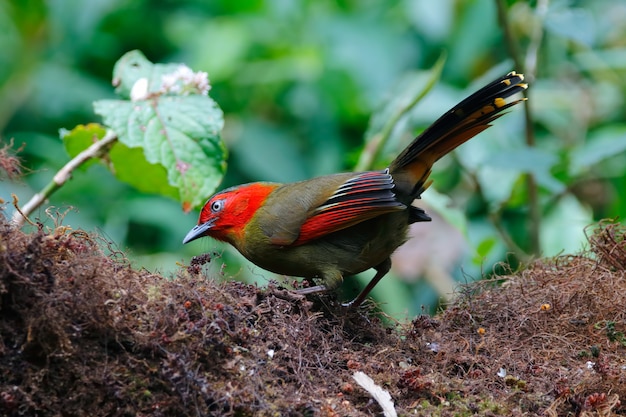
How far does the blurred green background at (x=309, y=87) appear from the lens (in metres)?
6.78

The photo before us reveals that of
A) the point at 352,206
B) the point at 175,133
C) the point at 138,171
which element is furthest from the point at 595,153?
the point at 138,171

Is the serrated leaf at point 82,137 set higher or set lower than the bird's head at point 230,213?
higher

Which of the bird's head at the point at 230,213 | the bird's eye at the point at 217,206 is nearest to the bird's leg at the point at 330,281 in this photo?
the bird's head at the point at 230,213

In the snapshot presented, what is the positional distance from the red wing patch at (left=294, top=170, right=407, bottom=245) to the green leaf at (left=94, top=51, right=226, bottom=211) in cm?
52

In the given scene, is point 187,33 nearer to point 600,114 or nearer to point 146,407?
point 600,114

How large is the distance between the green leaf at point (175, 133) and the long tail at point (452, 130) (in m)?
0.96

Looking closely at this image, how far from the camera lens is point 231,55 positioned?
7742 mm

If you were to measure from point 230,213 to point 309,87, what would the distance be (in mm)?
3746

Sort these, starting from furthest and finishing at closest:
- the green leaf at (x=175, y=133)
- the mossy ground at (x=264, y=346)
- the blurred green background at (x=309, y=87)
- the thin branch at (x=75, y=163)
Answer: the blurred green background at (x=309, y=87) → the green leaf at (x=175, y=133) → the thin branch at (x=75, y=163) → the mossy ground at (x=264, y=346)

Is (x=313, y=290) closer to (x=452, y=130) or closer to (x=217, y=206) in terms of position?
(x=217, y=206)

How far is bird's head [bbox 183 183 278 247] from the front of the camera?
4.25 metres

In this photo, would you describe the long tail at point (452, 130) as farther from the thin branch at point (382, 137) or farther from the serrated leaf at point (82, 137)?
the serrated leaf at point (82, 137)

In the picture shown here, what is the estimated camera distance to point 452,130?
13.1 feet

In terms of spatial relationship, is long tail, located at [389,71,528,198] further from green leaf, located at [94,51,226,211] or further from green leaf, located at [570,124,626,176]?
green leaf, located at [570,124,626,176]
